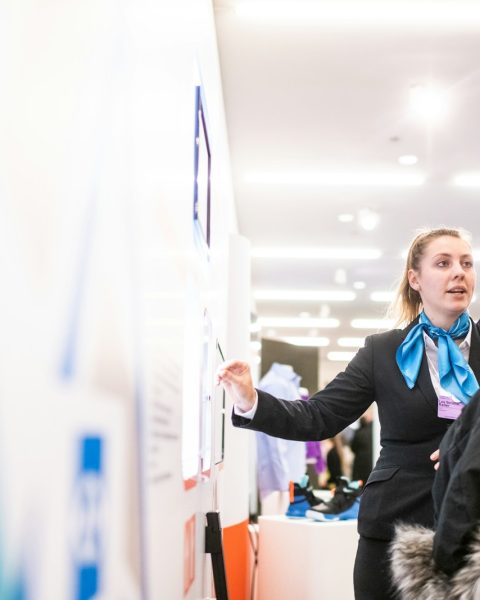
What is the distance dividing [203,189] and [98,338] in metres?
1.34

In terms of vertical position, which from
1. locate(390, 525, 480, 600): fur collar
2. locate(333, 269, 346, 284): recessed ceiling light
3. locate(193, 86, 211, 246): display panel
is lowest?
locate(390, 525, 480, 600): fur collar

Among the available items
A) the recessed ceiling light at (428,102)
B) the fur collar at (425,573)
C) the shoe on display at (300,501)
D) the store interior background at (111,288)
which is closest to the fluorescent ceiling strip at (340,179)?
the recessed ceiling light at (428,102)

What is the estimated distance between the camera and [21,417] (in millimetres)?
534

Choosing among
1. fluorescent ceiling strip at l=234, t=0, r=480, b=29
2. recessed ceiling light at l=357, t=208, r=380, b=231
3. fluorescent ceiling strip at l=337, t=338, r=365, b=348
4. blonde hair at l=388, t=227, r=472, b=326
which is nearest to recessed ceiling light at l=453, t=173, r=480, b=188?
recessed ceiling light at l=357, t=208, r=380, b=231

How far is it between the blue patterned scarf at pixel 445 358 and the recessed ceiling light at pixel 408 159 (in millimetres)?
3706

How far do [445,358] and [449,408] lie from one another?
12 centimetres

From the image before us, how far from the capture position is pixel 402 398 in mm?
1751

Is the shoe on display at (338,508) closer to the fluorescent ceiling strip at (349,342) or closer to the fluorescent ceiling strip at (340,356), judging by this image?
the fluorescent ceiling strip at (349,342)

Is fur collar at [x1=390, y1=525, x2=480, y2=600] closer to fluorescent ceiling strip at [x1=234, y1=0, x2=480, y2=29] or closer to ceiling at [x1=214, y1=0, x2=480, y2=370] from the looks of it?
ceiling at [x1=214, y1=0, x2=480, y2=370]

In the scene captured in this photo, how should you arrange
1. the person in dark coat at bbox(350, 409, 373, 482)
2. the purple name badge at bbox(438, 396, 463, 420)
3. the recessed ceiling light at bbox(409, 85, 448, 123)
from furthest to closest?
the person in dark coat at bbox(350, 409, 373, 482)
the recessed ceiling light at bbox(409, 85, 448, 123)
the purple name badge at bbox(438, 396, 463, 420)

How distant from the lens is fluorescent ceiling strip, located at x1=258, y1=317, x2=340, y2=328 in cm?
1302

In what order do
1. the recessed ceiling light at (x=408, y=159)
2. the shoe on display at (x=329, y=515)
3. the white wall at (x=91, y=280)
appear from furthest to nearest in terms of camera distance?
the recessed ceiling light at (x=408, y=159) → the shoe on display at (x=329, y=515) → the white wall at (x=91, y=280)

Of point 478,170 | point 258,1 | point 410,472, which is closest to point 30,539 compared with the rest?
point 410,472

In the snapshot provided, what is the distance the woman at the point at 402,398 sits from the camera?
1.68m
